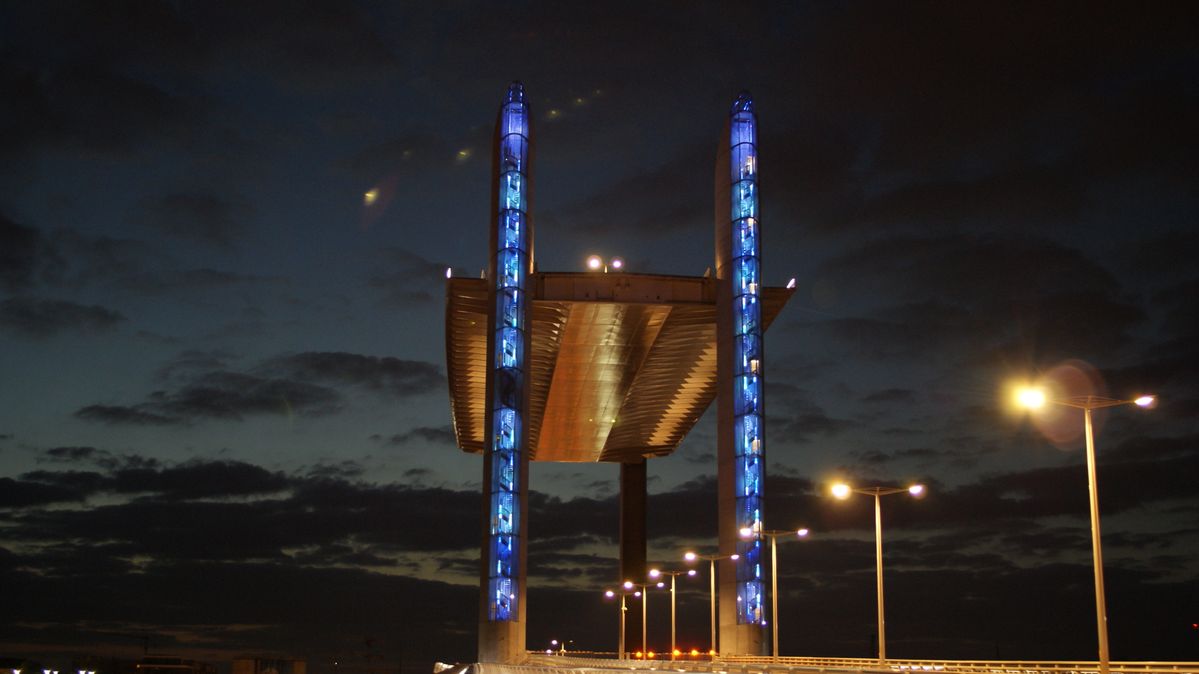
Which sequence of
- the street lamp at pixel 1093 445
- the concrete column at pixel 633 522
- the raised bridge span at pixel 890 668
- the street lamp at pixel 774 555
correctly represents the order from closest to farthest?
the street lamp at pixel 1093 445
the raised bridge span at pixel 890 668
the street lamp at pixel 774 555
the concrete column at pixel 633 522

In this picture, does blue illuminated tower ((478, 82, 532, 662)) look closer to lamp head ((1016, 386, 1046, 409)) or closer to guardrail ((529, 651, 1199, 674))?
guardrail ((529, 651, 1199, 674))

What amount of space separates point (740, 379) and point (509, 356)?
451 inches

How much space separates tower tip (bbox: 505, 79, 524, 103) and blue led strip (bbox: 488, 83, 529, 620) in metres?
0.05

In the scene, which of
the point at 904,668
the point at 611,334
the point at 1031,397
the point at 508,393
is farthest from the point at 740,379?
the point at 1031,397

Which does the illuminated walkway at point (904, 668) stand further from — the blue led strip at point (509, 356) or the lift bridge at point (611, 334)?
the blue led strip at point (509, 356)

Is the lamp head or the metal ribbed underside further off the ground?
the metal ribbed underside

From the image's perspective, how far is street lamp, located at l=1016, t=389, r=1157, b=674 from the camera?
24406 millimetres

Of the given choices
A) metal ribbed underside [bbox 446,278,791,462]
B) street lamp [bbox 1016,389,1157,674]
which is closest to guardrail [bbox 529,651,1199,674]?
street lamp [bbox 1016,389,1157,674]

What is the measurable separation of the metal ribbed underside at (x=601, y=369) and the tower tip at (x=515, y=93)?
9.60 m

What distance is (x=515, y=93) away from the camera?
70.1 m

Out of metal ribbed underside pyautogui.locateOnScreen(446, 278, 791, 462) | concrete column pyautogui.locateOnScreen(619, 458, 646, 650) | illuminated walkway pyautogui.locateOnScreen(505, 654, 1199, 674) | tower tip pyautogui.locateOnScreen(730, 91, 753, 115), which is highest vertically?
tower tip pyautogui.locateOnScreen(730, 91, 753, 115)

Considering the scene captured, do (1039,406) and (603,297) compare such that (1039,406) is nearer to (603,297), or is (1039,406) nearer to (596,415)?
(603,297)

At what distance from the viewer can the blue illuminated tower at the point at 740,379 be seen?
209ft

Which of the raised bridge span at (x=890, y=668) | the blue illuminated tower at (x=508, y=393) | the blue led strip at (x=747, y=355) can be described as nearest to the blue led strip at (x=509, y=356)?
the blue illuminated tower at (x=508, y=393)
